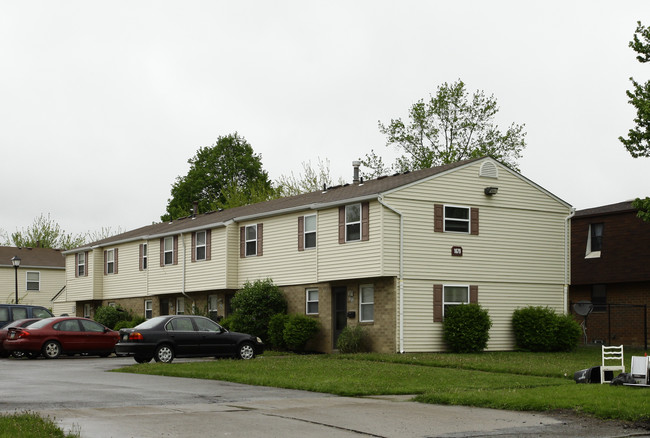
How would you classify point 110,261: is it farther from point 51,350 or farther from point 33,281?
point 51,350

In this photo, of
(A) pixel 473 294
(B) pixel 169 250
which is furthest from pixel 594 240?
(B) pixel 169 250

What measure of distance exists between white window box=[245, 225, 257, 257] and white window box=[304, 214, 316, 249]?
147 inches

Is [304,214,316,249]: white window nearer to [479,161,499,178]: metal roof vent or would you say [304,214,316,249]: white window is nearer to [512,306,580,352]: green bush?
[479,161,499,178]: metal roof vent

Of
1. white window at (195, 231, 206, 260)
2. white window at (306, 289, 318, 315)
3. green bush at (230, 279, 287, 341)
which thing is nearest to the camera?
white window at (306, 289, 318, 315)

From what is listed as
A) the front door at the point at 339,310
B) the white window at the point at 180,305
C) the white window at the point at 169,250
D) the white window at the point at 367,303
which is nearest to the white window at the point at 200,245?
the white window at the point at 169,250

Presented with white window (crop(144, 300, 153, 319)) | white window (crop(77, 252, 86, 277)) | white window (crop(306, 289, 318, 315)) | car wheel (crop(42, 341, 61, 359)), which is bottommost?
car wheel (crop(42, 341, 61, 359))

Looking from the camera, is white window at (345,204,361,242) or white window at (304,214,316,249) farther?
white window at (304,214,316,249)

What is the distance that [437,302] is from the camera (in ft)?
99.8

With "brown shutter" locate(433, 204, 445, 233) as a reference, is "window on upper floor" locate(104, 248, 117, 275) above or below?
below

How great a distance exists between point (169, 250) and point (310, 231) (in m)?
10.7

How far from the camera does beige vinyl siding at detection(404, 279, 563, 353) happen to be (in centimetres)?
2967

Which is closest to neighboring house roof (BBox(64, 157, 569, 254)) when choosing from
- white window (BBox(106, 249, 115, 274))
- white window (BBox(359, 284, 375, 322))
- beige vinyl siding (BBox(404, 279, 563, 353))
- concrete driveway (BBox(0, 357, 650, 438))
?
white window (BBox(106, 249, 115, 274))

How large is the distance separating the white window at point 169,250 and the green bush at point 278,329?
9.65 metres

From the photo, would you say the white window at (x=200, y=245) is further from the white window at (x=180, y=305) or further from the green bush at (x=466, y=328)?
the green bush at (x=466, y=328)
